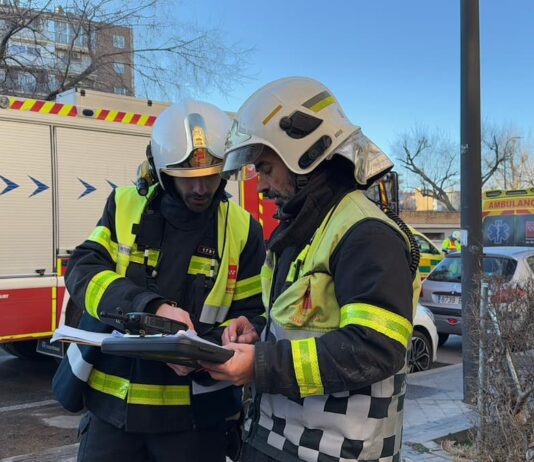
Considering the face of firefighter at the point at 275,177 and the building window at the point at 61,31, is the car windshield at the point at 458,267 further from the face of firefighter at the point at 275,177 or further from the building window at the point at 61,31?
the building window at the point at 61,31

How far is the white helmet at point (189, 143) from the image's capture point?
2.18 meters

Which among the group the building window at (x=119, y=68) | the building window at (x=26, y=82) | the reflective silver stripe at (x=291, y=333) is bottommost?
the reflective silver stripe at (x=291, y=333)

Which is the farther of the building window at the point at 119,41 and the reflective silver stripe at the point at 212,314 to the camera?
the building window at the point at 119,41

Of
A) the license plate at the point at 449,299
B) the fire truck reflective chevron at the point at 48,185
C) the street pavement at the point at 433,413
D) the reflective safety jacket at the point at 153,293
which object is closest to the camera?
the reflective safety jacket at the point at 153,293

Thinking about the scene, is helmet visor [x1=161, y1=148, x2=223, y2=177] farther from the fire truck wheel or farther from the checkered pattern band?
the fire truck wheel

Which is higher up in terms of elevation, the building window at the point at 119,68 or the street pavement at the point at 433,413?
the building window at the point at 119,68

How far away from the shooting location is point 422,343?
714cm

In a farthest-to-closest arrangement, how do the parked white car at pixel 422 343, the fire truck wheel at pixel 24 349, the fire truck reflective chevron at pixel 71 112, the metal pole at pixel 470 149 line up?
the fire truck wheel at pixel 24 349, the parked white car at pixel 422 343, the fire truck reflective chevron at pixel 71 112, the metal pole at pixel 470 149

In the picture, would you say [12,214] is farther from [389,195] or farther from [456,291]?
[456,291]

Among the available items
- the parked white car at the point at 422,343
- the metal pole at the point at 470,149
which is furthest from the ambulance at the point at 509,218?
the metal pole at the point at 470,149

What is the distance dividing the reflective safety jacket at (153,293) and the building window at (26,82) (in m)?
11.6

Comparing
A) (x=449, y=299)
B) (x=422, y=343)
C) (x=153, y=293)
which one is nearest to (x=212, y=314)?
(x=153, y=293)

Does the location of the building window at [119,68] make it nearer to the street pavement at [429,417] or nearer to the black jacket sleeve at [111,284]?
the street pavement at [429,417]

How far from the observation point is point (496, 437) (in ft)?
11.2
